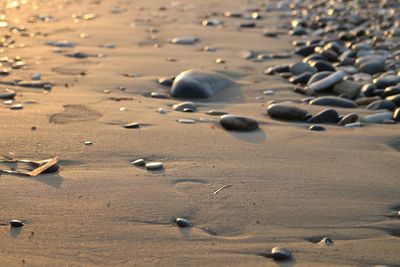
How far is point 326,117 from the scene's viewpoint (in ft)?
11.5

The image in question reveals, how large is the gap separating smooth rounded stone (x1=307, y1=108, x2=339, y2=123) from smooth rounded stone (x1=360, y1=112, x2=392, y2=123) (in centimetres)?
16

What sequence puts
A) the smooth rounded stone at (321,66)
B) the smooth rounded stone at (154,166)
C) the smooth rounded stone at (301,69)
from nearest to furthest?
1. the smooth rounded stone at (154,166)
2. the smooth rounded stone at (301,69)
3. the smooth rounded stone at (321,66)

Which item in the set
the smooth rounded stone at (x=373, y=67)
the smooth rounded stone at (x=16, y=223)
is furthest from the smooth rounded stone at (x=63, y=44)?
the smooth rounded stone at (x=16, y=223)

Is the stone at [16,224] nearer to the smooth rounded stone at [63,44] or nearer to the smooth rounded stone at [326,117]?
the smooth rounded stone at [326,117]

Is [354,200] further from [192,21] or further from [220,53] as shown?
[192,21]

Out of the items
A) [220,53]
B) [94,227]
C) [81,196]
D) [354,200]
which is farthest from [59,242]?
[220,53]

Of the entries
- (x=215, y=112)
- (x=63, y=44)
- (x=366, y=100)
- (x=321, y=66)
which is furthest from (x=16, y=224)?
(x=63, y=44)

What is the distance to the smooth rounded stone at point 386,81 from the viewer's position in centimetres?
438

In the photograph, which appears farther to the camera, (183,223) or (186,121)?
(186,121)

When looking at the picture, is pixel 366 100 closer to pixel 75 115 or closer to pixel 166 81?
pixel 166 81

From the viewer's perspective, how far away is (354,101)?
4.13 m

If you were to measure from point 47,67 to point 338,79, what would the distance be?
2.09 metres

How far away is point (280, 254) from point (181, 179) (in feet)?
2.32

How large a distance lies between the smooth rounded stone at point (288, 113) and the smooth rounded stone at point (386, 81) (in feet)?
3.31
